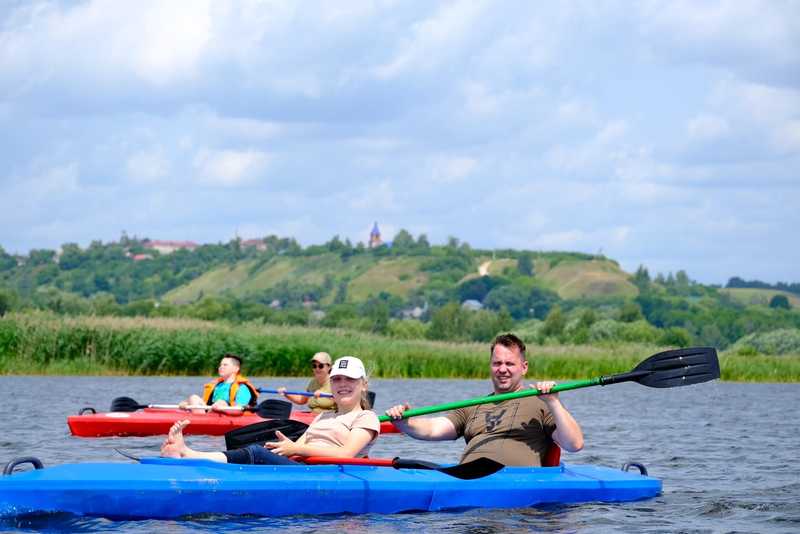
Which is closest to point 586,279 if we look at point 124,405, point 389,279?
point 389,279

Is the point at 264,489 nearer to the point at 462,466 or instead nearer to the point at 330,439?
the point at 330,439

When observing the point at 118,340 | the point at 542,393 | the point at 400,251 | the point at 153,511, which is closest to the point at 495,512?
the point at 542,393

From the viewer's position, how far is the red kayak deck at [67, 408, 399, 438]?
52.1 ft

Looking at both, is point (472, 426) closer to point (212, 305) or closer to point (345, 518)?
point (345, 518)

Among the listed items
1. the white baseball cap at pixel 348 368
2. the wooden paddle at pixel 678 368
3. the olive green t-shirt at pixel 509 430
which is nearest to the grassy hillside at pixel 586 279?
the wooden paddle at pixel 678 368

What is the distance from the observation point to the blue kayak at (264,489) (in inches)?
351

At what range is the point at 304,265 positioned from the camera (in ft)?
604

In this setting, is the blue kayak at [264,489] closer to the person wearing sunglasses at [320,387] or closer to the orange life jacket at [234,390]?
the person wearing sunglasses at [320,387]

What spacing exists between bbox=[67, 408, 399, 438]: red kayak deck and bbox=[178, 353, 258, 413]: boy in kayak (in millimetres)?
167

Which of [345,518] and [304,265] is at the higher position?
[304,265]

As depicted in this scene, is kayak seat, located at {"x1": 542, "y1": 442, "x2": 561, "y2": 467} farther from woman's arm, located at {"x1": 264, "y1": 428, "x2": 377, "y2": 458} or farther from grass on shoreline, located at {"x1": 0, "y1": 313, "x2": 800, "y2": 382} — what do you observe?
grass on shoreline, located at {"x1": 0, "y1": 313, "x2": 800, "y2": 382}

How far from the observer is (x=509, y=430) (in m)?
9.97

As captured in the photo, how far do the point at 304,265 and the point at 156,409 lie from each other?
167808 millimetres

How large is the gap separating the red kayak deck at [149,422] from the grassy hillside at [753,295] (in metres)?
Answer: 143
